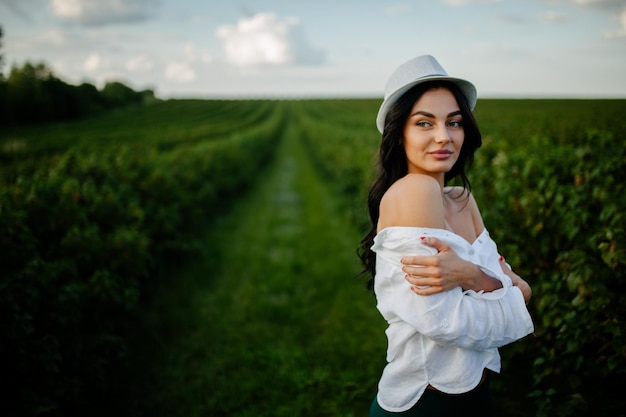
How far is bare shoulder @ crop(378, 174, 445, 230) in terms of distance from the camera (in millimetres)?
1451

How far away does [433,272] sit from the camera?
137 centimetres

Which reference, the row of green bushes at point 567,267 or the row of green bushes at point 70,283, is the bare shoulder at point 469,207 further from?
the row of green bushes at point 70,283

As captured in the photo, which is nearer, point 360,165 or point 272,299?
point 272,299

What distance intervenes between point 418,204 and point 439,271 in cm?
25

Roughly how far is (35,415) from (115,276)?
148 centimetres

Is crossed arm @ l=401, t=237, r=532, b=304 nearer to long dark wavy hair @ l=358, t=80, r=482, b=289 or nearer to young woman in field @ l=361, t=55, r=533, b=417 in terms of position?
young woman in field @ l=361, t=55, r=533, b=417

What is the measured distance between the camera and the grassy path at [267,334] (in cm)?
359

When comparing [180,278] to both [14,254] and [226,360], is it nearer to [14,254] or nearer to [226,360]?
[226,360]

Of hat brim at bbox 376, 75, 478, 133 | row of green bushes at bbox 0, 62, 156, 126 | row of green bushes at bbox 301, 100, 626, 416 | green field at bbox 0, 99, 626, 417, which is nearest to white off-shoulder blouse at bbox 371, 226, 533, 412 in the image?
hat brim at bbox 376, 75, 478, 133

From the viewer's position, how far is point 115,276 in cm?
390

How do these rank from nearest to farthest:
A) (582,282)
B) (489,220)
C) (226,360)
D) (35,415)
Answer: (582,282)
(35,415)
(489,220)
(226,360)

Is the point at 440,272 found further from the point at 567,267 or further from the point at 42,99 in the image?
the point at 42,99

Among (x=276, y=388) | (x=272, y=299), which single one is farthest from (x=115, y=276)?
(x=272, y=299)

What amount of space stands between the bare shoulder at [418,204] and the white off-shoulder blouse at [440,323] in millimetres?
34
